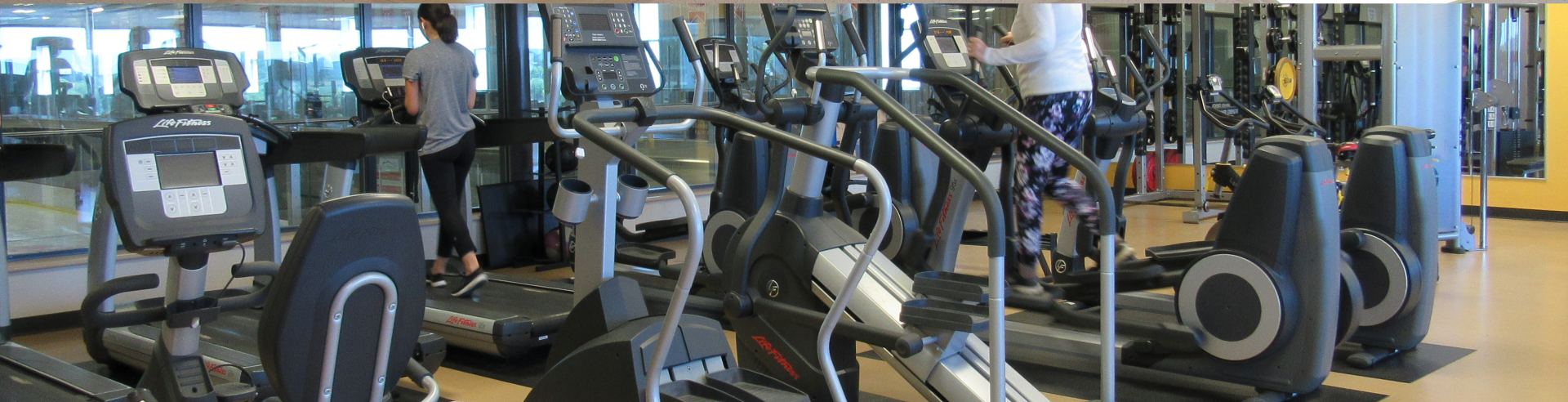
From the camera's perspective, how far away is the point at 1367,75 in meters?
9.35

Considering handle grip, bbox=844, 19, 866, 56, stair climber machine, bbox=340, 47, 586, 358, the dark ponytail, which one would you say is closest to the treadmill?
stair climber machine, bbox=340, 47, 586, 358

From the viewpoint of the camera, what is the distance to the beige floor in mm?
3396

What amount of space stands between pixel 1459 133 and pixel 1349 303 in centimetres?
286

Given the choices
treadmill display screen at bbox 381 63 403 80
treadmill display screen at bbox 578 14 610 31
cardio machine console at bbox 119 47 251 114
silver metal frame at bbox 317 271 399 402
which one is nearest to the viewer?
silver metal frame at bbox 317 271 399 402

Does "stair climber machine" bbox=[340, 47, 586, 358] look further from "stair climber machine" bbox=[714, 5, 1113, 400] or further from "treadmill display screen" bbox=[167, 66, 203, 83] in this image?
"stair climber machine" bbox=[714, 5, 1113, 400]

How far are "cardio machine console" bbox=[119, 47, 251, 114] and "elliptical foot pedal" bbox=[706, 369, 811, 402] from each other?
6.28 ft

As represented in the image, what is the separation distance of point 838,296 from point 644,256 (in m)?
2.80

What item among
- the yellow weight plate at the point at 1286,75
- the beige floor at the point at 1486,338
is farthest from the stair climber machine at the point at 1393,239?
the yellow weight plate at the point at 1286,75

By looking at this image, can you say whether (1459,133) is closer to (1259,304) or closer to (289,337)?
(1259,304)

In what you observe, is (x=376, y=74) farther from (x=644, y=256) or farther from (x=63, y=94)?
(x=644, y=256)

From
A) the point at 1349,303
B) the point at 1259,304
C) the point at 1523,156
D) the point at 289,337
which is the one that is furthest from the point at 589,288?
the point at 1523,156

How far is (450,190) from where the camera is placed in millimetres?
4793

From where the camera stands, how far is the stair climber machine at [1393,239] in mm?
3635

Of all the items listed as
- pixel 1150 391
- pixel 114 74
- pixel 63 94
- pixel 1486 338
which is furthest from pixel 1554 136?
pixel 63 94
